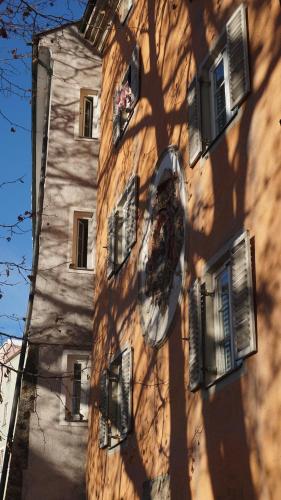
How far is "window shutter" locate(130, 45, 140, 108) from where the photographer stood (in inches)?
568

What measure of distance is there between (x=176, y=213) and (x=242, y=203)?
8.68ft

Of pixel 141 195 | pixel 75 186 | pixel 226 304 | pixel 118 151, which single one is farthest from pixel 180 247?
pixel 75 186

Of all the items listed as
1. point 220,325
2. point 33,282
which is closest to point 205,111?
point 220,325

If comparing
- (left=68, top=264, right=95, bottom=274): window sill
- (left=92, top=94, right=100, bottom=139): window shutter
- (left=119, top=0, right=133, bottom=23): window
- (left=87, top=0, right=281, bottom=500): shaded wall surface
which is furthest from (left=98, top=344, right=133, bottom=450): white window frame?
(left=119, top=0, right=133, bottom=23): window

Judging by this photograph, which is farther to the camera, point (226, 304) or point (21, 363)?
point (21, 363)

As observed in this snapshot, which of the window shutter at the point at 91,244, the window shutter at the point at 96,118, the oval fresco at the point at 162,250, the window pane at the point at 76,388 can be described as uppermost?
the window shutter at the point at 96,118

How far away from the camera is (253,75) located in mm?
8516

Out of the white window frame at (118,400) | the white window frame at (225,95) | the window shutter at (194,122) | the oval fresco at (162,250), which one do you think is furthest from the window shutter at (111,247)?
the white window frame at (225,95)

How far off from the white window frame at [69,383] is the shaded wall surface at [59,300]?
0.09ft

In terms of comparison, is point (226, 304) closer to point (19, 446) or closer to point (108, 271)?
point (108, 271)

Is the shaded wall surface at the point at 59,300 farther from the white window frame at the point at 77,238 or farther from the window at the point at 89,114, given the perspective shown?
the window at the point at 89,114

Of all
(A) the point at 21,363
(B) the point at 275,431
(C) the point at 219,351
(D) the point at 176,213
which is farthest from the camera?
(A) the point at 21,363

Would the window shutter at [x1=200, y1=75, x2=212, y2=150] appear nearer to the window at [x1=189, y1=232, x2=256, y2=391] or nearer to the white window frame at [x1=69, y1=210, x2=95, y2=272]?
the window at [x1=189, y1=232, x2=256, y2=391]

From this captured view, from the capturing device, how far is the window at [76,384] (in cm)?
1528
